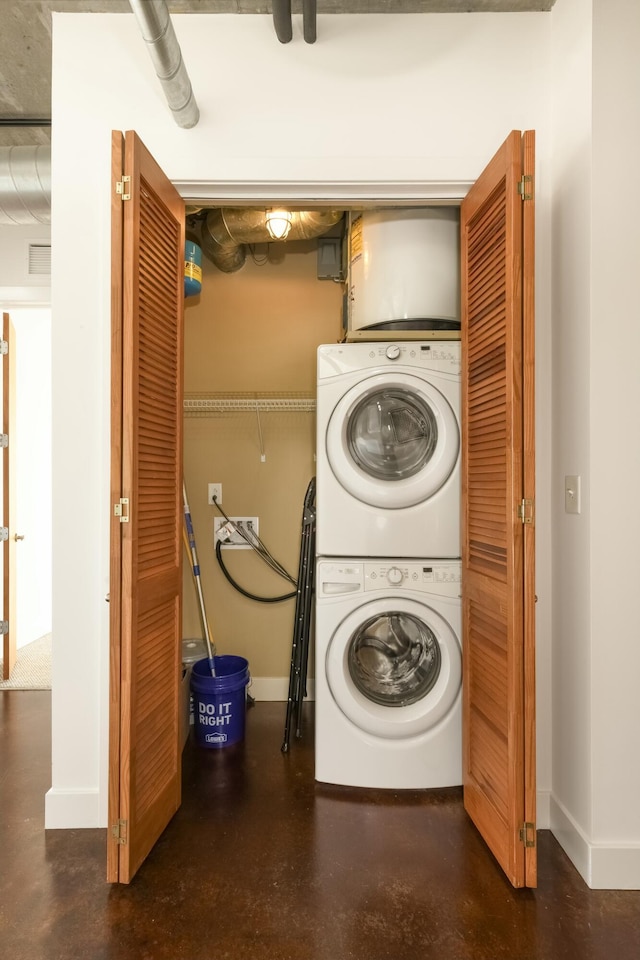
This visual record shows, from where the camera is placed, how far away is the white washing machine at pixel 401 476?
2.04m

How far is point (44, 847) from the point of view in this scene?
5.74 ft

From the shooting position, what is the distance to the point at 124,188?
5.01 feet

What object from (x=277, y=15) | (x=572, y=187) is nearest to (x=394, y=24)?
(x=277, y=15)

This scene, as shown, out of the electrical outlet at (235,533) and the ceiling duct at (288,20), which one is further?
the electrical outlet at (235,533)

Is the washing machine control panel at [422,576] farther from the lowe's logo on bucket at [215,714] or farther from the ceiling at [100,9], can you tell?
the ceiling at [100,9]

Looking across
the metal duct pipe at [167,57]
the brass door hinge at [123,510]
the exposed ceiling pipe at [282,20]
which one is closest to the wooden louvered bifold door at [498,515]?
the exposed ceiling pipe at [282,20]

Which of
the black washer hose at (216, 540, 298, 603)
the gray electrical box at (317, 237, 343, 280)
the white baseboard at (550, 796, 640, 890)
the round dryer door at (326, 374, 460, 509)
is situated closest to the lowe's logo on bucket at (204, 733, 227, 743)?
the black washer hose at (216, 540, 298, 603)

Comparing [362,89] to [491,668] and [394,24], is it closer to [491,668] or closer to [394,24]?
[394,24]

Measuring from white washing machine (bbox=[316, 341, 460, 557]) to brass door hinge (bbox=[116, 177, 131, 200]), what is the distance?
2.82 feet

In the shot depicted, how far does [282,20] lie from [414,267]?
2.96 ft

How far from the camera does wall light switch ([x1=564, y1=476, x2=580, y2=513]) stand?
168 centimetres

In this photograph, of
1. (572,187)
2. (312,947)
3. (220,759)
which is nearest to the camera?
(312,947)

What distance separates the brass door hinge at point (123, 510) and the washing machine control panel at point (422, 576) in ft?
3.22

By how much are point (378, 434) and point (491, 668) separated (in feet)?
3.12
